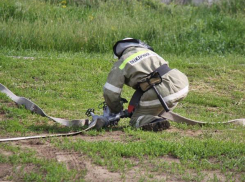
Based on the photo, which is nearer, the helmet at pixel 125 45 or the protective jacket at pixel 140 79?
the protective jacket at pixel 140 79

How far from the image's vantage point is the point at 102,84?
9234mm

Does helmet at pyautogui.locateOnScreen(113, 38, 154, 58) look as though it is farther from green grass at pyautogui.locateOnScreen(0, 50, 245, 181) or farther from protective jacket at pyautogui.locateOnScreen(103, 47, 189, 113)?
green grass at pyautogui.locateOnScreen(0, 50, 245, 181)

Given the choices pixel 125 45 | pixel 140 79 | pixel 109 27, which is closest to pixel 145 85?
pixel 140 79

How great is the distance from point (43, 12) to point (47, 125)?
7.06m

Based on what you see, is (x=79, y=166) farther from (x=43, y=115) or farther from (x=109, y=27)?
(x=109, y=27)

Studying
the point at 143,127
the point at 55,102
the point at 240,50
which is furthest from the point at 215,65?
the point at 143,127

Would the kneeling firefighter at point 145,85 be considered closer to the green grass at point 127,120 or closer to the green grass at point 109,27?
the green grass at point 127,120

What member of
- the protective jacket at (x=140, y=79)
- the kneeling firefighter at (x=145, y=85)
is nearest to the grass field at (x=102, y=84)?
the kneeling firefighter at (x=145, y=85)

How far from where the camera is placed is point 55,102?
7926 mm

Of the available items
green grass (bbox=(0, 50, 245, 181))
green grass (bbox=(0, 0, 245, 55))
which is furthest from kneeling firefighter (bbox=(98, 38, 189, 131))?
green grass (bbox=(0, 0, 245, 55))

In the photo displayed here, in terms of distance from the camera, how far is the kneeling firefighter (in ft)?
20.1

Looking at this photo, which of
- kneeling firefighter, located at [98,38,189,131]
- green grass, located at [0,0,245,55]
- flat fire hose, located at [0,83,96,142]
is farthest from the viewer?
green grass, located at [0,0,245,55]

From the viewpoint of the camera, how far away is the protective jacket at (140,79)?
6152mm

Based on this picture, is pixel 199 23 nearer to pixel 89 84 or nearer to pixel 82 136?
pixel 89 84
